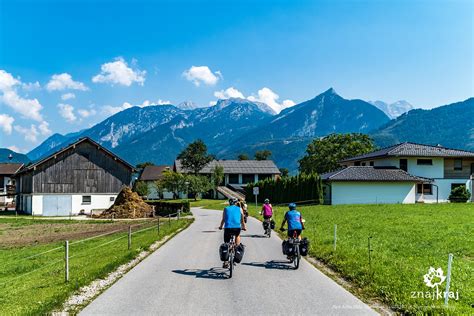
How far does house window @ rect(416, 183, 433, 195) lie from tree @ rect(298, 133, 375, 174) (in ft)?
89.7

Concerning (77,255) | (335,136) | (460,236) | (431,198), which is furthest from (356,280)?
(335,136)

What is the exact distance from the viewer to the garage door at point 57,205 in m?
50.4

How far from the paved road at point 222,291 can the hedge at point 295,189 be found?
39.4 meters

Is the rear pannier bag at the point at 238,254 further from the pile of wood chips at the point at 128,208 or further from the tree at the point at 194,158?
the tree at the point at 194,158

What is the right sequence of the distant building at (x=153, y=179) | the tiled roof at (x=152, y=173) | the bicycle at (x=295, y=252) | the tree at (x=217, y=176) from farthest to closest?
the tiled roof at (x=152, y=173) → the distant building at (x=153, y=179) → the tree at (x=217, y=176) → the bicycle at (x=295, y=252)

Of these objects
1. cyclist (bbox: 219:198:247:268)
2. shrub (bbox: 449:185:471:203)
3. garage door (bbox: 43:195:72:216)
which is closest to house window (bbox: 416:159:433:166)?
shrub (bbox: 449:185:471:203)

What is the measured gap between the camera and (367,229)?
72.5ft

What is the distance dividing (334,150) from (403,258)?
6980 centimetres

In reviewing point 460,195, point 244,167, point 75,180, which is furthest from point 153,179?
point 460,195

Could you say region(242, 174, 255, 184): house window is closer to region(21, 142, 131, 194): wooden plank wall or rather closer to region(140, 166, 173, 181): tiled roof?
region(140, 166, 173, 181): tiled roof

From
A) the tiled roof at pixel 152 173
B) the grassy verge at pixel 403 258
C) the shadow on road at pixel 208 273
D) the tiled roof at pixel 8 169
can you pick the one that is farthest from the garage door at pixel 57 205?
the tiled roof at pixel 152 173

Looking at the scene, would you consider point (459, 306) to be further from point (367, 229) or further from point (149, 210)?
point (149, 210)

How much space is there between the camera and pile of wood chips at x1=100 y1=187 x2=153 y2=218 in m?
45.0

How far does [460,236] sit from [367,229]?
4.68 m
